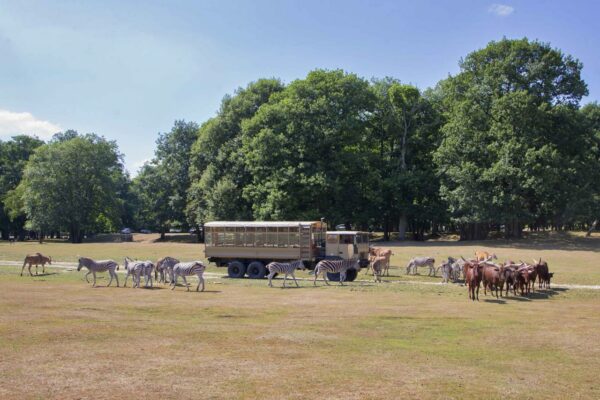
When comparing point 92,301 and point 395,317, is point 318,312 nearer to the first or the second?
point 395,317

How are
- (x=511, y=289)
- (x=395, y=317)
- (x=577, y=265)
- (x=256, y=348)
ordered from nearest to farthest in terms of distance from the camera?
(x=256, y=348), (x=395, y=317), (x=511, y=289), (x=577, y=265)

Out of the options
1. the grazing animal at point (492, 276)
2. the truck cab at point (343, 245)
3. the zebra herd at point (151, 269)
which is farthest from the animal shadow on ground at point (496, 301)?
the zebra herd at point (151, 269)

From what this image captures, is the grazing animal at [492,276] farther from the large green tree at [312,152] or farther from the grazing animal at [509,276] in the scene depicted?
the large green tree at [312,152]

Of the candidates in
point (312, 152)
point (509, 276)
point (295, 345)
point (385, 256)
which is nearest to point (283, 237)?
point (385, 256)

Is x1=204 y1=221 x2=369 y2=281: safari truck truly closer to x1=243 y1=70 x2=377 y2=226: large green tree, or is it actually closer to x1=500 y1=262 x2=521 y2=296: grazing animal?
x1=500 y1=262 x2=521 y2=296: grazing animal

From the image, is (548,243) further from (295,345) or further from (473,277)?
(295,345)

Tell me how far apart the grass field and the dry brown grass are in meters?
0.04

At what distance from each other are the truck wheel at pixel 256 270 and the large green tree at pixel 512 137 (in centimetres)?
3477

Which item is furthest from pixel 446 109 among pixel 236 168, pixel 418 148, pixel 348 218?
pixel 236 168

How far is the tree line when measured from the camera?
2360 inches

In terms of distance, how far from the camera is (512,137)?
60.3m

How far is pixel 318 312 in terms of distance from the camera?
19672 millimetres

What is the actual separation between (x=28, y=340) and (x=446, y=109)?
6846 cm

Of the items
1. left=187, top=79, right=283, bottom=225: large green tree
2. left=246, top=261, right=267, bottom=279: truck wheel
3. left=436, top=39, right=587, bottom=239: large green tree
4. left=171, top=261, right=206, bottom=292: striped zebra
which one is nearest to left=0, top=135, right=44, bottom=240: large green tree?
left=187, top=79, right=283, bottom=225: large green tree
